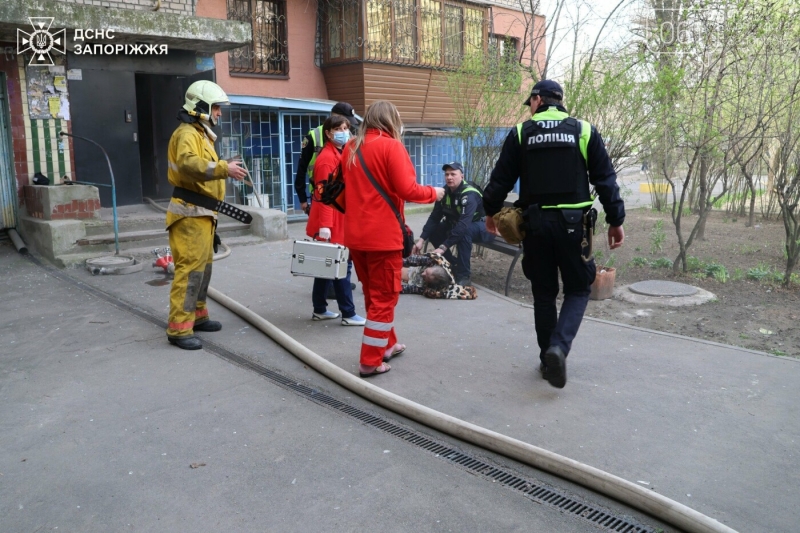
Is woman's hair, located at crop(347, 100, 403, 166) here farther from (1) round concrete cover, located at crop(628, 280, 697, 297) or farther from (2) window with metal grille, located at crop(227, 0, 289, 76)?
(2) window with metal grille, located at crop(227, 0, 289, 76)

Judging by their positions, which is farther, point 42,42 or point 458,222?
point 42,42

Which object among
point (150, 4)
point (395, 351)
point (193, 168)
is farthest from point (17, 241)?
point (395, 351)

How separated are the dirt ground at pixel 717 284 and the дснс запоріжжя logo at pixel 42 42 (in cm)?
666

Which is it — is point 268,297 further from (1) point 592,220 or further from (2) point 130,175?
(2) point 130,175

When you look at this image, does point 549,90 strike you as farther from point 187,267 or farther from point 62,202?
point 62,202

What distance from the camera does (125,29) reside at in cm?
963

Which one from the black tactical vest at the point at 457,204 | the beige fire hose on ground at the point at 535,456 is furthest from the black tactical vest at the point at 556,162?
the black tactical vest at the point at 457,204

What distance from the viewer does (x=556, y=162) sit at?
428 centimetres

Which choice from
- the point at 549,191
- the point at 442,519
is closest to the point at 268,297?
the point at 549,191

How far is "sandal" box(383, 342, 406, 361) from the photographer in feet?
16.7

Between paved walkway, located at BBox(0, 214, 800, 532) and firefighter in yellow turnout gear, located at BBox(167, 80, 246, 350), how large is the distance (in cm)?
32

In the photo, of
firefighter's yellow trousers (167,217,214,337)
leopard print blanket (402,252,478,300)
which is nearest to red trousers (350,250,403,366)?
firefighter's yellow trousers (167,217,214,337)

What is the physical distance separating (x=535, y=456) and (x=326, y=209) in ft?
10.6

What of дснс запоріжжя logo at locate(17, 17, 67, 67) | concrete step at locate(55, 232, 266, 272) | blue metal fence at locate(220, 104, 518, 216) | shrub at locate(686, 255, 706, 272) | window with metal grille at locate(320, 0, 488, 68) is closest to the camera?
concrete step at locate(55, 232, 266, 272)
